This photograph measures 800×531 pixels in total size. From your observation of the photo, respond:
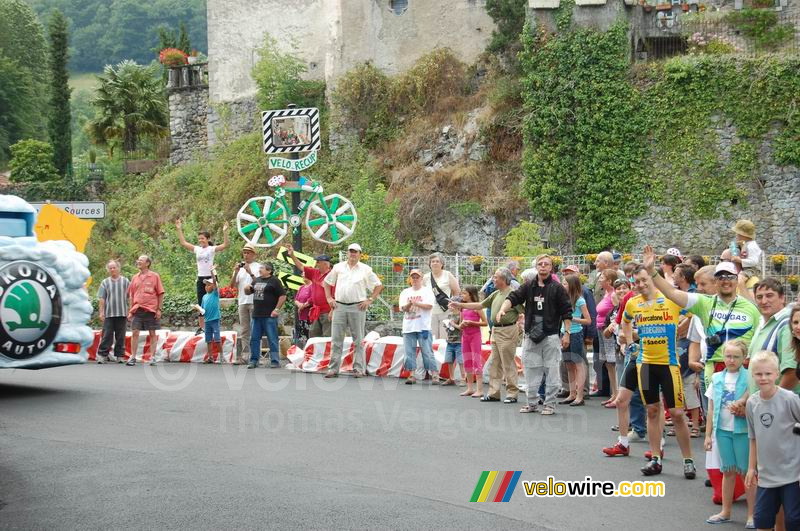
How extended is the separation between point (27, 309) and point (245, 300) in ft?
18.2

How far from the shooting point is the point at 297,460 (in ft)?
33.0

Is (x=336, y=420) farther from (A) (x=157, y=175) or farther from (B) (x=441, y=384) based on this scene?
(A) (x=157, y=175)

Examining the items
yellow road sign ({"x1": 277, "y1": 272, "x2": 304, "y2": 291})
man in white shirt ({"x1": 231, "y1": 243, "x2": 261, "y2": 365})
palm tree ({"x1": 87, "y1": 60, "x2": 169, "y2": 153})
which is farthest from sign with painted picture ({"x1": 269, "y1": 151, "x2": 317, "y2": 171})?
palm tree ({"x1": 87, "y1": 60, "x2": 169, "y2": 153})

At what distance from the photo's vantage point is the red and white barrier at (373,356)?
1666 centimetres

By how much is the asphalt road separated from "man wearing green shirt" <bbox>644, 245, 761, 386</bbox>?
48.9 inches

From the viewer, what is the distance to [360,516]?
812 cm

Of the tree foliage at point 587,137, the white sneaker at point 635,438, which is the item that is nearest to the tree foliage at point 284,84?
the tree foliage at point 587,137

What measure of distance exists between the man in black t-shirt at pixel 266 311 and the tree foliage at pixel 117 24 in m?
117

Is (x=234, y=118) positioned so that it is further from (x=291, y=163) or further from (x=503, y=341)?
(x=503, y=341)

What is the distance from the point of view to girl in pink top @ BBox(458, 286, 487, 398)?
48.2ft

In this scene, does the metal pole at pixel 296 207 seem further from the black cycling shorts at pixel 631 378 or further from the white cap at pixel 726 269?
the white cap at pixel 726 269

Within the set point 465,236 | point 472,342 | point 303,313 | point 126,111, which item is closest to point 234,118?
point 126,111

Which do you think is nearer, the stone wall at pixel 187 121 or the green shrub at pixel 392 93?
the green shrub at pixel 392 93

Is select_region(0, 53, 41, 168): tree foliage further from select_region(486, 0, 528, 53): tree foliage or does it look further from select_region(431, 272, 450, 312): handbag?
select_region(431, 272, 450, 312): handbag
